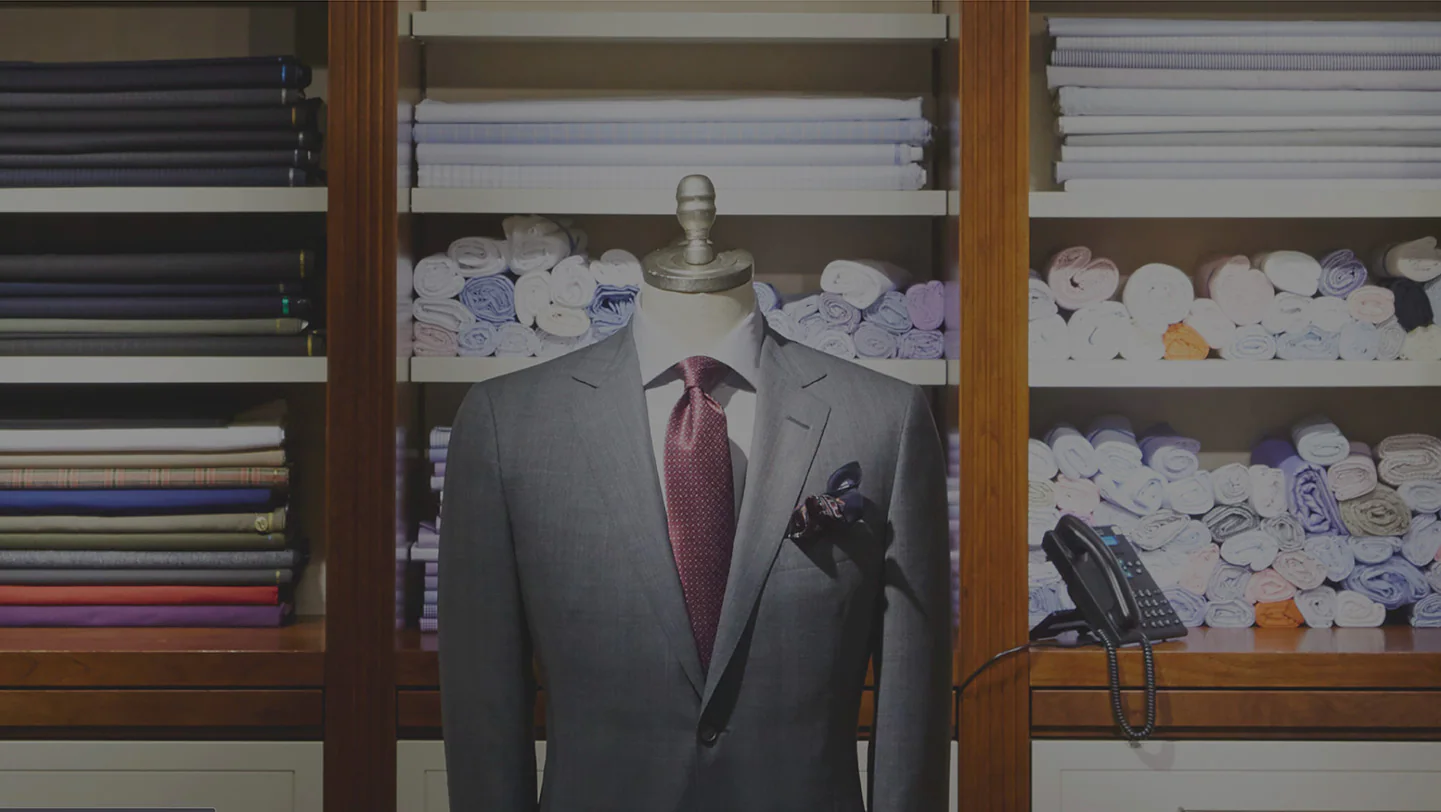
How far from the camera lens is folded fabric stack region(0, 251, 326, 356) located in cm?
221

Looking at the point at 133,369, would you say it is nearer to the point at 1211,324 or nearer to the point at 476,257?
the point at 476,257

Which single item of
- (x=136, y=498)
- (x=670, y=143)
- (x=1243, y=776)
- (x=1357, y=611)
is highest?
(x=670, y=143)

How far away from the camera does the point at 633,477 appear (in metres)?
1.29

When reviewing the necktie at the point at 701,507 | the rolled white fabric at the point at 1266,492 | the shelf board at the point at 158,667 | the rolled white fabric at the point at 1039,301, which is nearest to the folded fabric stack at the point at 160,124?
the shelf board at the point at 158,667

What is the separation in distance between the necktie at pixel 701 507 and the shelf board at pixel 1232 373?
0.95m

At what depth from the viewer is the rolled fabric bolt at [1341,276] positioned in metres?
2.21

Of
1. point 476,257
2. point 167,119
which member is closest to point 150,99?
point 167,119

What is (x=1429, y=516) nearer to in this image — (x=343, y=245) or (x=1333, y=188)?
(x=1333, y=188)

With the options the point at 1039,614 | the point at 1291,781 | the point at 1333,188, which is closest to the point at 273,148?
the point at 1039,614

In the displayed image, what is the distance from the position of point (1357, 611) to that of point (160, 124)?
2.29 metres

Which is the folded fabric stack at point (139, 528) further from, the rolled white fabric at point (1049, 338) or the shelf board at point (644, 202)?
the rolled white fabric at point (1049, 338)

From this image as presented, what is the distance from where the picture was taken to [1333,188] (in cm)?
214

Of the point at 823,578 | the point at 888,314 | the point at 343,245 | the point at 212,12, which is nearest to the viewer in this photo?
the point at 823,578

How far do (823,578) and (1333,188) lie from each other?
1.39 m
